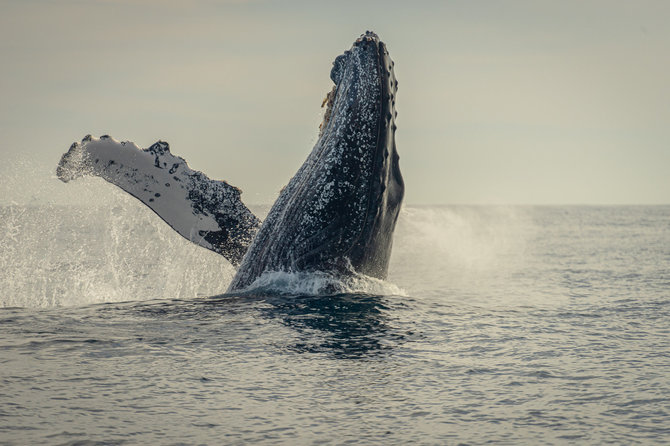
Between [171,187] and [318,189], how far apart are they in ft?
6.32

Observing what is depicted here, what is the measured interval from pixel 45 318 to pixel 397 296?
423 cm

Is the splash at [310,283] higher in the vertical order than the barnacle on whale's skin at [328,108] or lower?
lower

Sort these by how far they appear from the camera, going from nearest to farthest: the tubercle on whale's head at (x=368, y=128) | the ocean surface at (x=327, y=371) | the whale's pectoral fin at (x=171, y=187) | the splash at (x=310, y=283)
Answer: the ocean surface at (x=327, y=371)
the tubercle on whale's head at (x=368, y=128)
the splash at (x=310, y=283)
the whale's pectoral fin at (x=171, y=187)

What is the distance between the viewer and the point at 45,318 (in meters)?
6.86

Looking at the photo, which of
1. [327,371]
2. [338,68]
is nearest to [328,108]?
[338,68]

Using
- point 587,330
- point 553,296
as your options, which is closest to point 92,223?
point 553,296

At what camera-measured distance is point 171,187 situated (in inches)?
330

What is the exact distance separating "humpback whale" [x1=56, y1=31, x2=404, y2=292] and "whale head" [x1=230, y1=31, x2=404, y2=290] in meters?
0.01

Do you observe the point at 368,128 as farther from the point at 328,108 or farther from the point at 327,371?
the point at 327,371

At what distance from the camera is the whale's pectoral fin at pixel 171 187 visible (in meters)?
8.16

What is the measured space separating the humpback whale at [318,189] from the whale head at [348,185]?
11 mm

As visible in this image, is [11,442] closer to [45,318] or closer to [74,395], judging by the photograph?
[74,395]

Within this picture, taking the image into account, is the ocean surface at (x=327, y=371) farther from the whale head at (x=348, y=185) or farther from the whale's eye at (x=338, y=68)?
the whale's eye at (x=338, y=68)

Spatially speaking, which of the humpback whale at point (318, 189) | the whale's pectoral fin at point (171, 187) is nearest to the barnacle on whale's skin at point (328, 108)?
the humpback whale at point (318, 189)
